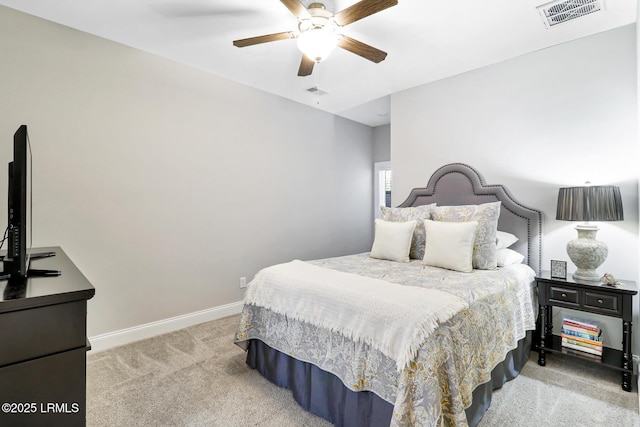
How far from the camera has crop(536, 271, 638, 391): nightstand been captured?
2.20 m

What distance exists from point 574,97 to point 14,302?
3.83 m

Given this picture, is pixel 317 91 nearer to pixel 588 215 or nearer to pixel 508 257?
pixel 508 257

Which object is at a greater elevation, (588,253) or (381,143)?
(381,143)

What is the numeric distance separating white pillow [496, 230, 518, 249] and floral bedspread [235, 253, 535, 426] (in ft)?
0.73

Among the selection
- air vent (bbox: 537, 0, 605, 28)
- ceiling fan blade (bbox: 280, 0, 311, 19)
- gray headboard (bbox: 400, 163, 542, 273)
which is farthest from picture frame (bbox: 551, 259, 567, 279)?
ceiling fan blade (bbox: 280, 0, 311, 19)

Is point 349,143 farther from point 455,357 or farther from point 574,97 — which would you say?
point 455,357

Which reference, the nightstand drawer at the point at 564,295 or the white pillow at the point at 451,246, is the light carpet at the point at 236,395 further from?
the white pillow at the point at 451,246

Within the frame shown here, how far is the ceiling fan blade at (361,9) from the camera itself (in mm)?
1888

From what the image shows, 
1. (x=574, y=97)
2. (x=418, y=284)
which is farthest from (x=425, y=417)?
(x=574, y=97)

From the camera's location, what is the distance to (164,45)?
2943 mm

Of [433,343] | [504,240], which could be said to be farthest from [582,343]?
[433,343]

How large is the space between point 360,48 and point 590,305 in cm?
250

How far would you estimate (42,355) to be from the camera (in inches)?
37.1

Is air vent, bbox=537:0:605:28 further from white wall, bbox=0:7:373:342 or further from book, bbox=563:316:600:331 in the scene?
white wall, bbox=0:7:373:342
